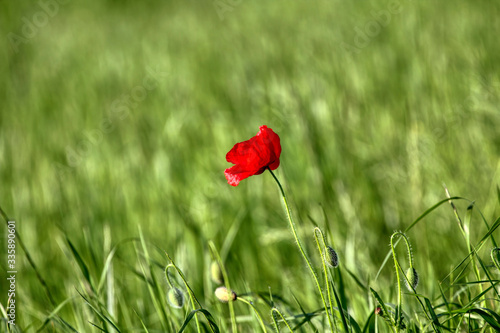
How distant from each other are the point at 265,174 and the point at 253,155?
1276 mm

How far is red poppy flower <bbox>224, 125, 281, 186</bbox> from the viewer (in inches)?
33.2

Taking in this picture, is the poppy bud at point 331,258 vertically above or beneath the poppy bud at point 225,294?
above

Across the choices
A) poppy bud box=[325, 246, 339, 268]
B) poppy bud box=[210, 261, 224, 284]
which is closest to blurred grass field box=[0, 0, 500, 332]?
poppy bud box=[210, 261, 224, 284]

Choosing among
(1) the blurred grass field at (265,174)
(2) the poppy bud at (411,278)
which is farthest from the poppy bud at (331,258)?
(1) the blurred grass field at (265,174)

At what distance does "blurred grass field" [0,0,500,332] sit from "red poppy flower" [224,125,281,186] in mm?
316

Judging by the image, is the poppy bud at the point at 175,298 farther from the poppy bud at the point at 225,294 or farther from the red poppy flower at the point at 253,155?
the red poppy flower at the point at 253,155

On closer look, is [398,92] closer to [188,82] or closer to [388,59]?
[388,59]

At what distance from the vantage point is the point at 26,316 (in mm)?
1580

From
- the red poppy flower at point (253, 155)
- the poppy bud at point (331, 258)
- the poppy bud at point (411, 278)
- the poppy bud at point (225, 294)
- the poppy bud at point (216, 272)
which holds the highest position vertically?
the red poppy flower at point (253, 155)

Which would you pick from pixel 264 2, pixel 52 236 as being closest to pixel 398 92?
pixel 52 236

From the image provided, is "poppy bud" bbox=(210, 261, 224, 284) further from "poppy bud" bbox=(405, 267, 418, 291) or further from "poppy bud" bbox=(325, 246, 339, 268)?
"poppy bud" bbox=(405, 267, 418, 291)

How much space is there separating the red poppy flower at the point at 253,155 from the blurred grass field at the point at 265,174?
32cm

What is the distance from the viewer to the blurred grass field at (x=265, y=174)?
1.53m

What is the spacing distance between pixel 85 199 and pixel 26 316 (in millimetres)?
769
